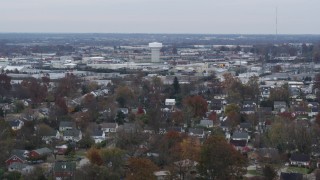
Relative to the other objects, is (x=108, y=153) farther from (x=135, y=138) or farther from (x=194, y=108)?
(x=194, y=108)

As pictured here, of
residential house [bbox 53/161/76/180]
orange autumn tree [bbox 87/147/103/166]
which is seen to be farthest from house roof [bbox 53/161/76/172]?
orange autumn tree [bbox 87/147/103/166]

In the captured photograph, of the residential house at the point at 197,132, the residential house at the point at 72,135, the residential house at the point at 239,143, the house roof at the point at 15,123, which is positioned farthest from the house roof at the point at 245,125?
the house roof at the point at 15,123

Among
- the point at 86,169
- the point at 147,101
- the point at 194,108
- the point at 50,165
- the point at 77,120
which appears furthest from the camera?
the point at 147,101

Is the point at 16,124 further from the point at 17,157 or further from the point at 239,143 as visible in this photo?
the point at 239,143

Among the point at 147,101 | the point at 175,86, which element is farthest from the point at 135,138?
the point at 175,86

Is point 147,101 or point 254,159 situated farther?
point 147,101

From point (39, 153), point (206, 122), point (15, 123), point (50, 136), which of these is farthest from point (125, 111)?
point (39, 153)

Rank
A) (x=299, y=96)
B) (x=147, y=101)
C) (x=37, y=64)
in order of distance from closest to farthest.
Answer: (x=147, y=101) < (x=299, y=96) < (x=37, y=64)
